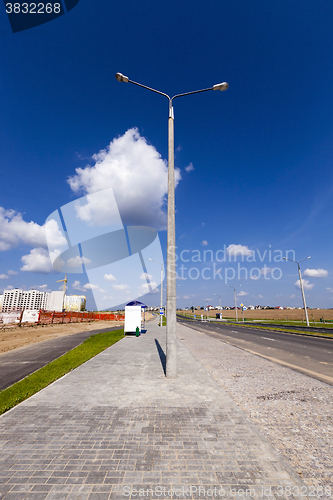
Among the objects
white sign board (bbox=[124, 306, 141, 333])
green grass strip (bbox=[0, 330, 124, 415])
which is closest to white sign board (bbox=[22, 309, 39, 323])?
white sign board (bbox=[124, 306, 141, 333])

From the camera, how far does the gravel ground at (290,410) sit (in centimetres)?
333

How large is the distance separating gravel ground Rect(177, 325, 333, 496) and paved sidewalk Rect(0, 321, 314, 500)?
1.11 ft

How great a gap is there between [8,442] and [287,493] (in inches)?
157

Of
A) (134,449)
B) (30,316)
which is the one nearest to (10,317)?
(30,316)

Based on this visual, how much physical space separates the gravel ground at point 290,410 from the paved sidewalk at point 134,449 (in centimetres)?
34

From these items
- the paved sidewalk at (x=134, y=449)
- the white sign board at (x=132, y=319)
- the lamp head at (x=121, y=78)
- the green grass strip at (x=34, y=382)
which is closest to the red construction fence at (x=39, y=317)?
the white sign board at (x=132, y=319)

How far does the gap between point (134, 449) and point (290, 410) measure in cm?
361

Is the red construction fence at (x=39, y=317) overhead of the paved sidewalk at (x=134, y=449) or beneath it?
overhead

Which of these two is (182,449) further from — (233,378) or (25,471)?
(233,378)

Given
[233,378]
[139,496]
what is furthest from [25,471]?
[233,378]

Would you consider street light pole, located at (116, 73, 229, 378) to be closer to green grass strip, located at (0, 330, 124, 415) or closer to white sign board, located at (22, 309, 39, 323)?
green grass strip, located at (0, 330, 124, 415)

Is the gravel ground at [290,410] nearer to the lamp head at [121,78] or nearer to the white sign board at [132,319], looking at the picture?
the lamp head at [121,78]

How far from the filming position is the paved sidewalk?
107 inches

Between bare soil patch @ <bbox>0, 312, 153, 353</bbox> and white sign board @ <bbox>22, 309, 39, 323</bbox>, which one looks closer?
bare soil patch @ <bbox>0, 312, 153, 353</bbox>
